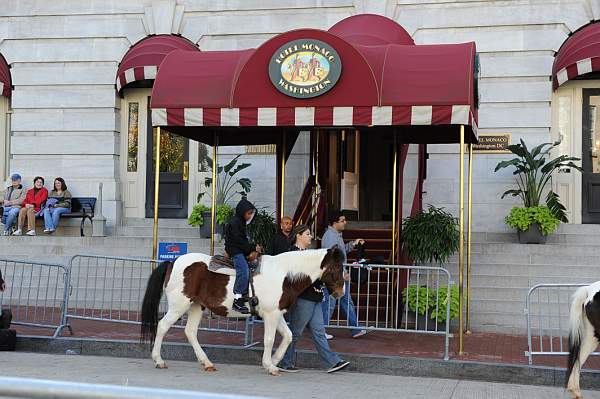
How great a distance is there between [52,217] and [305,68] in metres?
8.62

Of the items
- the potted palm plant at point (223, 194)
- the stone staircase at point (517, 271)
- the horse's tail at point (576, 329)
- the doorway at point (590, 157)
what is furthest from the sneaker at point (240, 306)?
the doorway at point (590, 157)

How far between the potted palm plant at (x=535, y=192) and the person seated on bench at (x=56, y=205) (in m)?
9.12

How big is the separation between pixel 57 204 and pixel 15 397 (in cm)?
1604

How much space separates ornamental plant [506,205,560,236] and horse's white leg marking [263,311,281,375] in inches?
293

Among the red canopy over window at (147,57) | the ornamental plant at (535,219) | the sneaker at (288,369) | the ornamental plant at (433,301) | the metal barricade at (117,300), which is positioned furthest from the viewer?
the red canopy over window at (147,57)

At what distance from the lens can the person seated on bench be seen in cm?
1825

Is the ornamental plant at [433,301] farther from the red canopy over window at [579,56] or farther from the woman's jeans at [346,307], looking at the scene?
the red canopy over window at [579,56]

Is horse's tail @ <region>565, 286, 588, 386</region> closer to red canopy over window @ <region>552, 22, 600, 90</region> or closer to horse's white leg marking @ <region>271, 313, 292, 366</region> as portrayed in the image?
horse's white leg marking @ <region>271, 313, 292, 366</region>

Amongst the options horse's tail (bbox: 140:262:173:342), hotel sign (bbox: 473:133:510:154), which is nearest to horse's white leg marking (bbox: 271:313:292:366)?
horse's tail (bbox: 140:262:173:342)

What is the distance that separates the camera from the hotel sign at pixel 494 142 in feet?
57.4

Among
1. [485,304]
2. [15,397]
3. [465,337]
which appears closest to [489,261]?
[485,304]

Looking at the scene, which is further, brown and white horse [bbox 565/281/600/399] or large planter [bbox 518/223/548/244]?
large planter [bbox 518/223/548/244]

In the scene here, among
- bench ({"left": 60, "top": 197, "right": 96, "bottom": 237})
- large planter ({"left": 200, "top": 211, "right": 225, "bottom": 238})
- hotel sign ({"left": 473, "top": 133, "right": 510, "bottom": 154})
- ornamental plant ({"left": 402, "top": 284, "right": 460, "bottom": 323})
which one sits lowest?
ornamental plant ({"left": 402, "top": 284, "right": 460, "bottom": 323})

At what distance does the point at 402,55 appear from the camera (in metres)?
12.1
